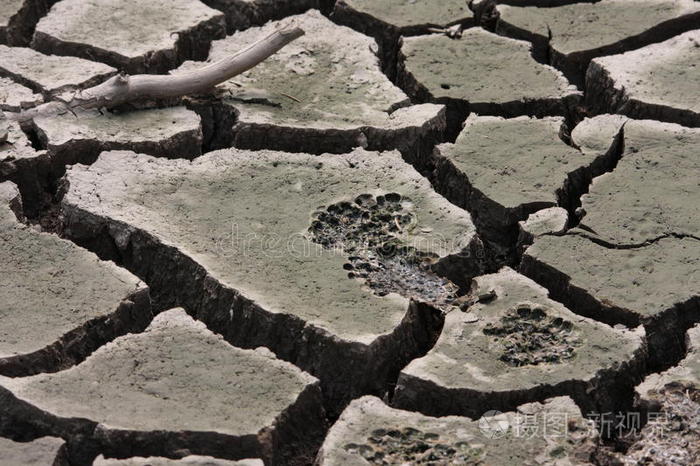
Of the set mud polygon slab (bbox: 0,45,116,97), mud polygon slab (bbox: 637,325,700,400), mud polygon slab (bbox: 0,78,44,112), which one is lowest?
mud polygon slab (bbox: 0,78,44,112)

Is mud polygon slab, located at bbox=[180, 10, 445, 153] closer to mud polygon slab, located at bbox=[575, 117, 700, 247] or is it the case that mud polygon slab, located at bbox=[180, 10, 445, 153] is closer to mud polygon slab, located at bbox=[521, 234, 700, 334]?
mud polygon slab, located at bbox=[575, 117, 700, 247]

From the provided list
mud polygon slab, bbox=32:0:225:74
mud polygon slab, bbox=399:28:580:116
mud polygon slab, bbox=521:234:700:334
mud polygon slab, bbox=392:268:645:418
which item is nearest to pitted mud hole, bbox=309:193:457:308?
mud polygon slab, bbox=392:268:645:418

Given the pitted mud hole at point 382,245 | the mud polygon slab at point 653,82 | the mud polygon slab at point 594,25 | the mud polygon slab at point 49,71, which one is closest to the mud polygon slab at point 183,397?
the pitted mud hole at point 382,245

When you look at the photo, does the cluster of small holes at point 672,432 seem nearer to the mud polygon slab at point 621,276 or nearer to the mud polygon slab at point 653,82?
the mud polygon slab at point 621,276

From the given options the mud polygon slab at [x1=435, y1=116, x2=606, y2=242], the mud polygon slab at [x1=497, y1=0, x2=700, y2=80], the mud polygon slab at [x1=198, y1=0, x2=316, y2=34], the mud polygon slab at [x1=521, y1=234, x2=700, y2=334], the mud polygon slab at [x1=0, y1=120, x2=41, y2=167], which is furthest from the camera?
the mud polygon slab at [x1=198, y1=0, x2=316, y2=34]

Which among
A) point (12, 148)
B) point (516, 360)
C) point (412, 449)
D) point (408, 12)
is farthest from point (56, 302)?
point (408, 12)

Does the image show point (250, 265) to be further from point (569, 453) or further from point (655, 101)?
point (655, 101)

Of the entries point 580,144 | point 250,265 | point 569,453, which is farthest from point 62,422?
point 580,144
